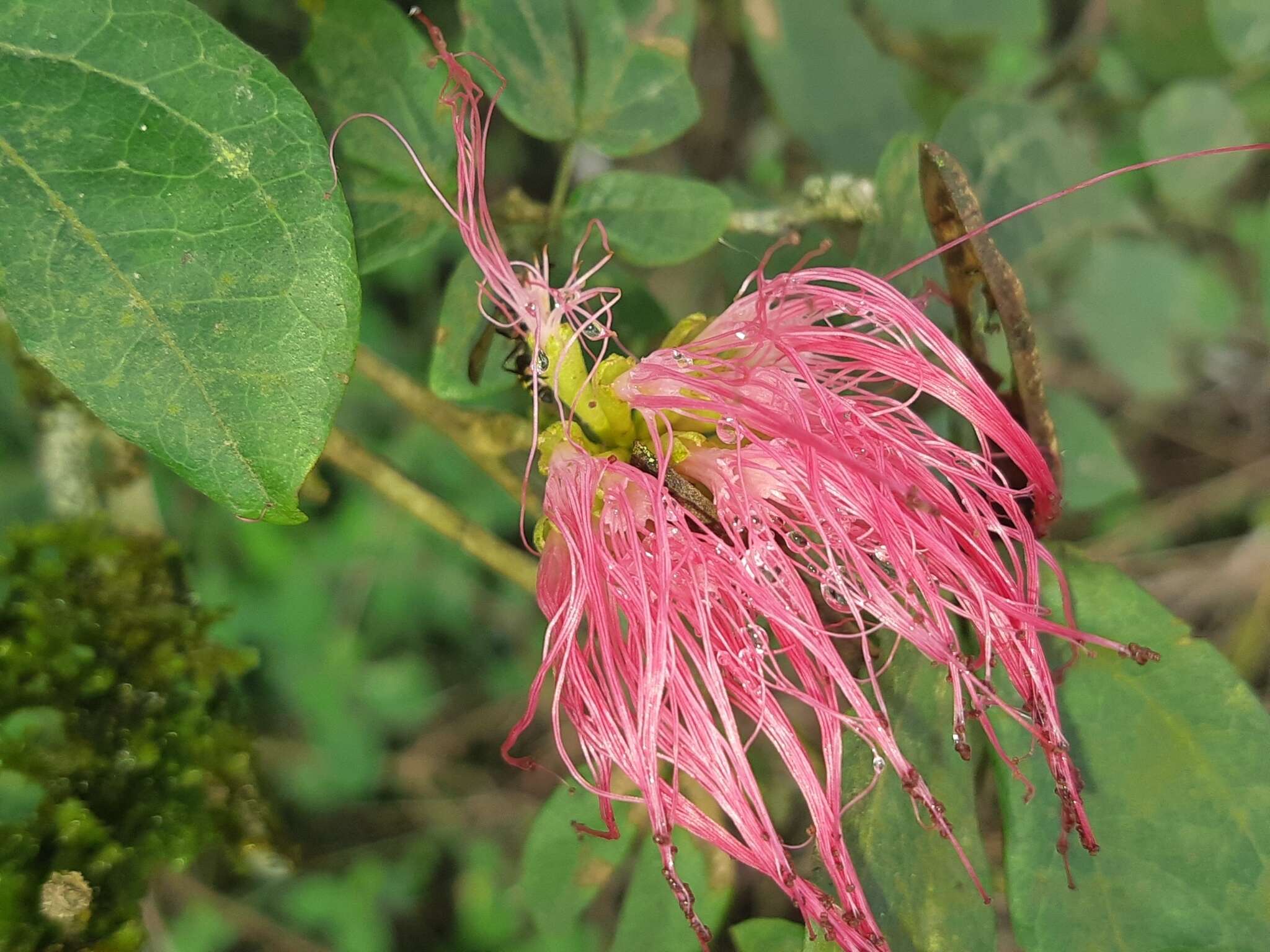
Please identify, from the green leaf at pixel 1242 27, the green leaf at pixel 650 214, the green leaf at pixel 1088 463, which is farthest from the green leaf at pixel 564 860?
the green leaf at pixel 1242 27

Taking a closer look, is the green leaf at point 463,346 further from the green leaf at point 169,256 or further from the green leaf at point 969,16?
the green leaf at point 969,16

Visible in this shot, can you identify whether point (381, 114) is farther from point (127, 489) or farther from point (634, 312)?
point (127, 489)

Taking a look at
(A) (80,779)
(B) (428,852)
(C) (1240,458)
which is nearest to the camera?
(A) (80,779)

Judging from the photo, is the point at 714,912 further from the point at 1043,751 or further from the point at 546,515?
the point at 546,515

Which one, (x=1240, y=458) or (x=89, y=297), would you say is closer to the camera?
(x=89, y=297)

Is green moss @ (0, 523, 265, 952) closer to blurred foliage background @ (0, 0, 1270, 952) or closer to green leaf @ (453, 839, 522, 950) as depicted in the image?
blurred foliage background @ (0, 0, 1270, 952)

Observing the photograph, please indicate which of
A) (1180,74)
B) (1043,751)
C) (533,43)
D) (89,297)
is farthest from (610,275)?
(1180,74)

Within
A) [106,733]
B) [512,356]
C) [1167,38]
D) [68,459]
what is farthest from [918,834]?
[1167,38]
